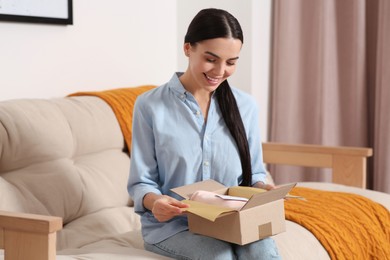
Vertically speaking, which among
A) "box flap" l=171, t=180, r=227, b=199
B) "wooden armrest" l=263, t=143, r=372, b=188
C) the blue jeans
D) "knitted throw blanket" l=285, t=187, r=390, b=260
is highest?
"box flap" l=171, t=180, r=227, b=199

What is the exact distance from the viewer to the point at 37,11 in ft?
8.55

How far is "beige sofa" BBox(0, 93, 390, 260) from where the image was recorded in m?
2.12

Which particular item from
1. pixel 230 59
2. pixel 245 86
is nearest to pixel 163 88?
pixel 230 59

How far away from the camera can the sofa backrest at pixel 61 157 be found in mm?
2219

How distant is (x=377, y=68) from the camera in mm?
3482

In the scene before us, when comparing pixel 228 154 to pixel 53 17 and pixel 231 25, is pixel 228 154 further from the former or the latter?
pixel 53 17

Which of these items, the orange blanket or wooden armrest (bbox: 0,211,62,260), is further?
the orange blanket

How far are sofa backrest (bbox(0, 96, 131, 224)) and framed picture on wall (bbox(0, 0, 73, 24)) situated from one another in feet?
0.97

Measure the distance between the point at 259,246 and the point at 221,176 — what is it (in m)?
0.28

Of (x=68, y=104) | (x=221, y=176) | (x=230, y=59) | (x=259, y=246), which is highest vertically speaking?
(x=230, y=59)

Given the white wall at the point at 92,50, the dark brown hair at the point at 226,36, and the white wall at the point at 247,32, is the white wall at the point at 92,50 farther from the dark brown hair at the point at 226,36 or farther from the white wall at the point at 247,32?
the dark brown hair at the point at 226,36

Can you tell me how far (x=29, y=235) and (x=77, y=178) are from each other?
0.78 meters

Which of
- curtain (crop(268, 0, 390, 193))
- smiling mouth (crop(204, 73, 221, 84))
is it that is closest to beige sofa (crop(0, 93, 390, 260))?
smiling mouth (crop(204, 73, 221, 84))

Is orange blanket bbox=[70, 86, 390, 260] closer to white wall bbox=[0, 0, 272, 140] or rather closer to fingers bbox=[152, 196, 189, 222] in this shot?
white wall bbox=[0, 0, 272, 140]
